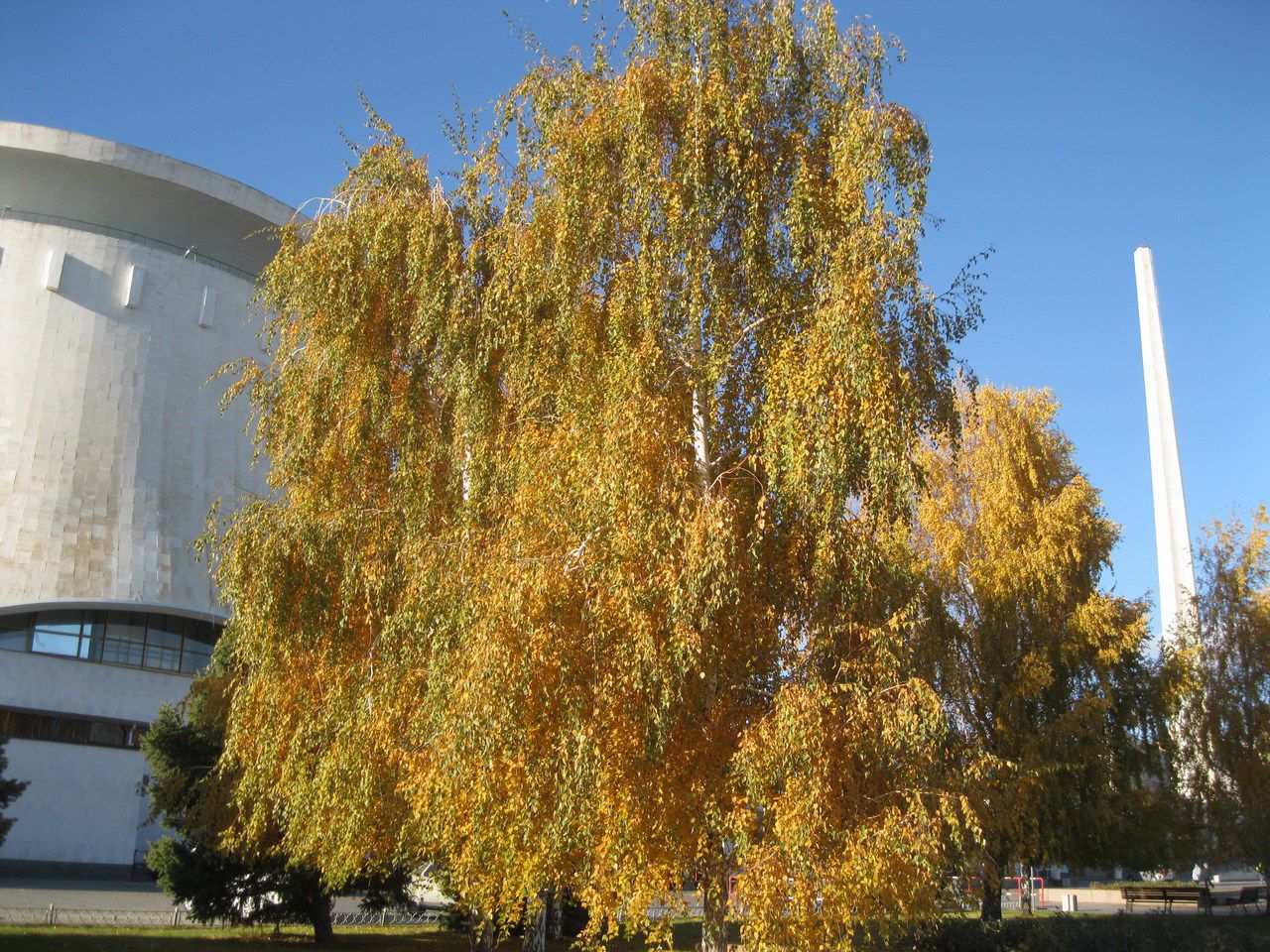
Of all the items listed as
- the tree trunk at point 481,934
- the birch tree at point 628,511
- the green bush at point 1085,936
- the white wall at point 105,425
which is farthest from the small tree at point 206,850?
the white wall at point 105,425

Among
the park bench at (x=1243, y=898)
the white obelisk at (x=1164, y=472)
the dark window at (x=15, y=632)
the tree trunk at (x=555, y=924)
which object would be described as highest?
the white obelisk at (x=1164, y=472)

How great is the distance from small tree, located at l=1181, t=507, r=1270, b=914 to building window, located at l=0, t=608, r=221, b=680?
34.1 meters

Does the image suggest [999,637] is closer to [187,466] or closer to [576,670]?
[576,670]

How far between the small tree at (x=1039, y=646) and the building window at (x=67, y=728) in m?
28.4

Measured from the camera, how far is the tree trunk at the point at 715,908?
1028 cm

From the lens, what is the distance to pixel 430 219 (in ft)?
46.6

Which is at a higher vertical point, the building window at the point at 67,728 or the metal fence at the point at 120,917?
the building window at the point at 67,728

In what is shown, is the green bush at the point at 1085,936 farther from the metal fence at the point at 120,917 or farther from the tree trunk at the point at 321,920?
the tree trunk at the point at 321,920

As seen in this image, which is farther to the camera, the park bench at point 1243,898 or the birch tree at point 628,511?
the park bench at point 1243,898

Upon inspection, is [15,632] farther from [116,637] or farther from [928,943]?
[928,943]

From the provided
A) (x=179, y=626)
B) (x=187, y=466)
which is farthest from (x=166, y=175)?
(x=179, y=626)

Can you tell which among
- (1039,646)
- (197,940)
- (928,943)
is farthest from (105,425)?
(928,943)

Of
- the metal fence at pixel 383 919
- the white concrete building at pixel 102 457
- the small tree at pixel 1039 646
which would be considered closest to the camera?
the small tree at pixel 1039 646

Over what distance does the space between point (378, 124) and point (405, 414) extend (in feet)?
15.9
